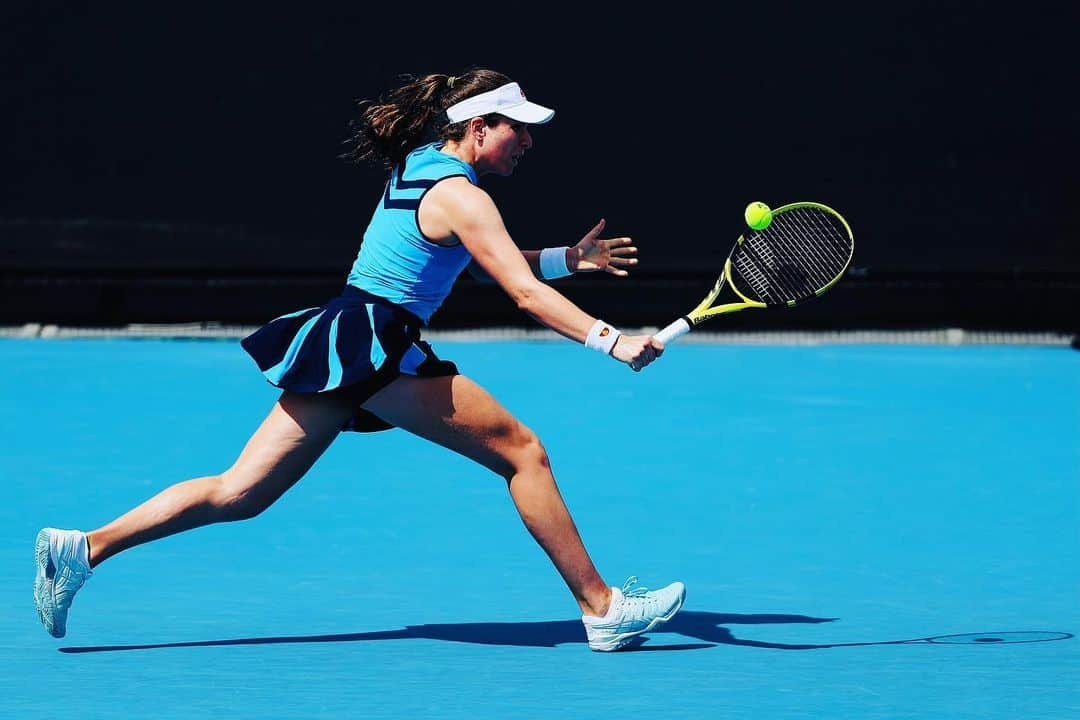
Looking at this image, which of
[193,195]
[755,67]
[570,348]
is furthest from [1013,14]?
[193,195]

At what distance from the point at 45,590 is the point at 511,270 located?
125cm

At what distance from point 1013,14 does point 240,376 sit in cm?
501

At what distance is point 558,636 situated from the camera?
4602 mm

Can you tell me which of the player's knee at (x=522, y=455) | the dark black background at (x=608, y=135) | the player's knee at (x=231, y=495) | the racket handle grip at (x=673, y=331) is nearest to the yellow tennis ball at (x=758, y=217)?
the racket handle grip at (x=673, y=331)

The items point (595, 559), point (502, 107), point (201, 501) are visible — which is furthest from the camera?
point (595, 559)

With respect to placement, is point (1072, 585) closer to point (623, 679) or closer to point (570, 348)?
point (623, 679)

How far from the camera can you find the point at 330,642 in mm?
4484

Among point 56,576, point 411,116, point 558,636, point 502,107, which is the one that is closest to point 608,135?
point 411,116

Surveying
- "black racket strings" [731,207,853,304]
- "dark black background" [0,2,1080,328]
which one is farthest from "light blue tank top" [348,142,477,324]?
"dark black background" [0,2,1080,328]

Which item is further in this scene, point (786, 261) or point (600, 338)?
point (786, 261)

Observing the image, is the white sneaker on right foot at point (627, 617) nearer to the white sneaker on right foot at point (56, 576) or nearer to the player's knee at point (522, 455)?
the player's knee at point (522, 455)

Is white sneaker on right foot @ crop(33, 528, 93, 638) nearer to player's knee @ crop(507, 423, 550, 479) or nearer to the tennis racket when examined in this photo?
player's knee @ crop(507, 423, 550, 479)

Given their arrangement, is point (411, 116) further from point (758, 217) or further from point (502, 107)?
point (758, 217)

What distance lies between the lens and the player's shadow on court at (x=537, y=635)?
447 centimetres
